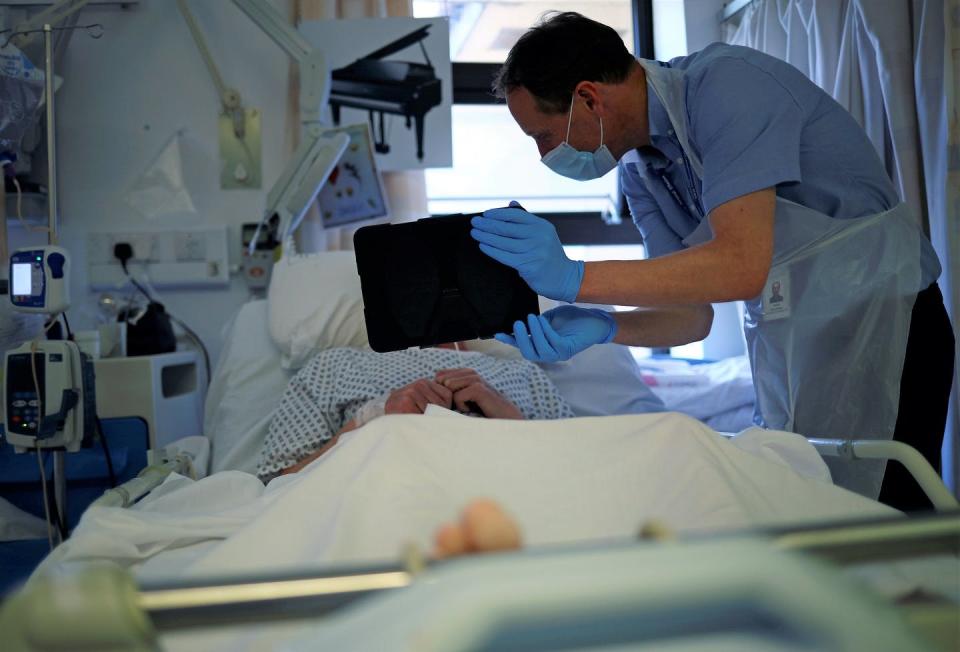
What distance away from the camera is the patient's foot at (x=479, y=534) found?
570 mm

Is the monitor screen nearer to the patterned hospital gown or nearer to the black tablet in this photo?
the patterned hospital gown

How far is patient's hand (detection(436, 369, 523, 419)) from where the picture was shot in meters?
1.63

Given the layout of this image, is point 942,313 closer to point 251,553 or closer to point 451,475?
point 451,475

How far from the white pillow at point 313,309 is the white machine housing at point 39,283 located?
58 centimetres

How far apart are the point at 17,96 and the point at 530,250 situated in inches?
64.1

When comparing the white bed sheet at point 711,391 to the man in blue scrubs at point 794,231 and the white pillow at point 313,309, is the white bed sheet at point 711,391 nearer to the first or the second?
the man in blue scrubs at point 794,231

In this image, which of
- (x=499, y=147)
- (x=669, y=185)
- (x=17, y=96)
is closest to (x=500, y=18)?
(x=499, y=147)

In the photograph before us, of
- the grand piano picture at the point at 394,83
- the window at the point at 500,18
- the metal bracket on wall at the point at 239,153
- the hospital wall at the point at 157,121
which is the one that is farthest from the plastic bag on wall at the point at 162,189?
the window at the point at 500,18

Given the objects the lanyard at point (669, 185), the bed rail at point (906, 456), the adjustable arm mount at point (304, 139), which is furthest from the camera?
the adjustable arm mount at point (304, 139)

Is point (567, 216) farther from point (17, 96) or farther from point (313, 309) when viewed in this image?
point (17, 96)

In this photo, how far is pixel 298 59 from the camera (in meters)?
2.29

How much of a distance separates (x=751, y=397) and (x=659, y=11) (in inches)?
70.1

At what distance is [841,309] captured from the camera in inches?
58.4

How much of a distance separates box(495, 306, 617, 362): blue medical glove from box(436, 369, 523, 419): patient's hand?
0.17 metres
